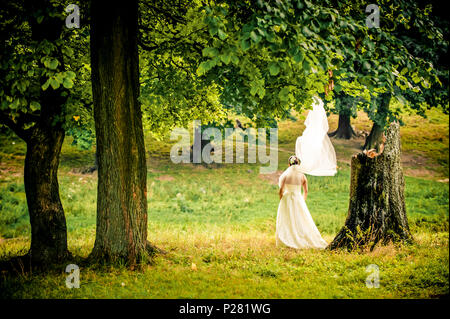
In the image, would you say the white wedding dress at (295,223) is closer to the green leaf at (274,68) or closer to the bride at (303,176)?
the bride at (303,176)

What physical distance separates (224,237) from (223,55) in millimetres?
6511

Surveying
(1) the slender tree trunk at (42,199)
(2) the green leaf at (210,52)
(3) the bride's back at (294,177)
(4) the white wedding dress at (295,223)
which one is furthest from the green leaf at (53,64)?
(3) the bride's back at (294,177)

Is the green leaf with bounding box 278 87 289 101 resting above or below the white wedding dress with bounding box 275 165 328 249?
above

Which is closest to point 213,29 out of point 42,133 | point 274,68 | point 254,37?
point 254,37

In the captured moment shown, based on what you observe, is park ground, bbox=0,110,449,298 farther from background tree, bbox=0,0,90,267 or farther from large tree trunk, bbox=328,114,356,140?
large tree trunk, bbox=328,114,356,140

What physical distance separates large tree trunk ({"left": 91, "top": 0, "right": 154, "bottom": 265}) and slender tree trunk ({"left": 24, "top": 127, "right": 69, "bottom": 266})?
1.13 m

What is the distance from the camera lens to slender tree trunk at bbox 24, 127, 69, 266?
6.74m

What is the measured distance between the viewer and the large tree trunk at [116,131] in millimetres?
6195

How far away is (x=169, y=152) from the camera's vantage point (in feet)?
92.4

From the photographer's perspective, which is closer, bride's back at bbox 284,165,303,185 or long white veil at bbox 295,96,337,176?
long white veil at bbox 295,96,337,176

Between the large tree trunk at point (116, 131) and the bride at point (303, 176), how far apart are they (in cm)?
424

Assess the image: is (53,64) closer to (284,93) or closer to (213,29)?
(213,29)

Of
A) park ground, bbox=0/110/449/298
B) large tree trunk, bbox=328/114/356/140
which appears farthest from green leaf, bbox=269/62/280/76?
large tree trunk, bbox=328/114/356/140

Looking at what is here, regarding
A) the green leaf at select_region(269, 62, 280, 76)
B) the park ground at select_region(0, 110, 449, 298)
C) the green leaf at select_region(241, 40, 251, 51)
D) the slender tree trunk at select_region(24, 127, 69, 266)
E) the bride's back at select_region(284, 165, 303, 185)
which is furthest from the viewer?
the bride's back at select_region(284, 165, 303, 185)
